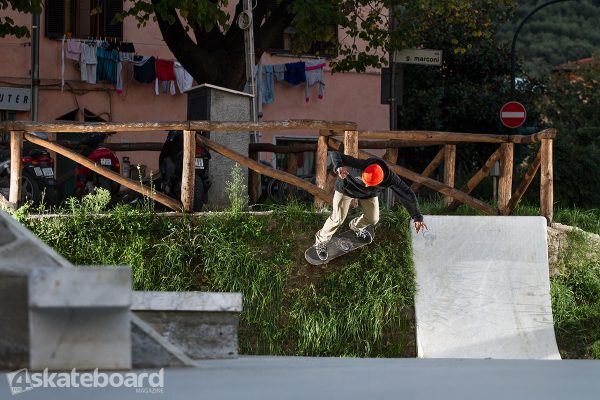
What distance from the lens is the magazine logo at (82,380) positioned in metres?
5.21

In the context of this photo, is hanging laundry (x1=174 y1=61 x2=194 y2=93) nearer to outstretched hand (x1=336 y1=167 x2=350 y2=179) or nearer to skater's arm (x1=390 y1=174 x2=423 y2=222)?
skater's arm (x1=390 y1=174 x2=423 y2=222)

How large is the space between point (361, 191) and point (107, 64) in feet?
48.0

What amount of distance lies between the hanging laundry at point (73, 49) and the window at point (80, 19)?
0.78 feet

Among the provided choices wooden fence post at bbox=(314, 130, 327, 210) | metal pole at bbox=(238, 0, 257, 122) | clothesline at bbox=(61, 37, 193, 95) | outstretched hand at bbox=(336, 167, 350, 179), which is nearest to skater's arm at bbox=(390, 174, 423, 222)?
outstretched hand at bbox=(336, 167, 350, 179)

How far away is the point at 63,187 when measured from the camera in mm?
14930

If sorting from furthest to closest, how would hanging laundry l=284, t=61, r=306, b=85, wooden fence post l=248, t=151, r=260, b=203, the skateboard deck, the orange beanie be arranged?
hanging laundry l=284, t=61, r=306, b=85, wooden fence post l=248, t=151, r=260, b=203, the skateboard deck, the orange beanie

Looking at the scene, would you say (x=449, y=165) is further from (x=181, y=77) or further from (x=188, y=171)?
(x=181, y=77)

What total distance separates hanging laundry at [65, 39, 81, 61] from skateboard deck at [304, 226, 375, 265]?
1401 cm

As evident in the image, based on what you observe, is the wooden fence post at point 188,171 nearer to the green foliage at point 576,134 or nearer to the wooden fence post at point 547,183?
the wooden fence post at point 547,183

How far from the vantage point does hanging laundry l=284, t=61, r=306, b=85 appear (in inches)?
1066

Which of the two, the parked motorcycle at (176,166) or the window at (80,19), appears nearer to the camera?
the parked motorcycle at (176,166)

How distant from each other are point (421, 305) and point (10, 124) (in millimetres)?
4290

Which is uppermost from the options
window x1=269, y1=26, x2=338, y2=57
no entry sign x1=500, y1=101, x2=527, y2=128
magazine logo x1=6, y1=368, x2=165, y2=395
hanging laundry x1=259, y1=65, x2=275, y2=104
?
window x1=269, y1=26, x2=338, y2=57

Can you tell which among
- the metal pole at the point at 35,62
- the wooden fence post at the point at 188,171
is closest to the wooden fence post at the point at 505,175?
the wooden fence post at the point at 188,171
